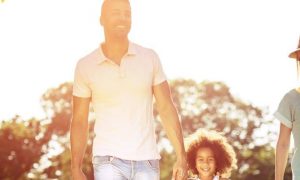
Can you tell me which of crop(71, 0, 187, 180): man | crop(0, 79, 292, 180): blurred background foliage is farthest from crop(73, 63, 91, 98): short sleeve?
crop(0, 79, 292, 180): blurred background foliage

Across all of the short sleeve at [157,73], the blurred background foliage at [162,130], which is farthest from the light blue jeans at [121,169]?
the blurred background foliage at [162,130]

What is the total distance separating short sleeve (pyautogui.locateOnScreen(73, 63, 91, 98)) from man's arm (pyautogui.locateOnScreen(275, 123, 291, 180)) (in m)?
2.14

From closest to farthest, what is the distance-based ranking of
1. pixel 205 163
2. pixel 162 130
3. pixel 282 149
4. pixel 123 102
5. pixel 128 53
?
pixel 123 102
pixel 128 53
pixel 282 149
pixel 205 163
pixel 162 130

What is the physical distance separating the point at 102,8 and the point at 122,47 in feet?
1.38

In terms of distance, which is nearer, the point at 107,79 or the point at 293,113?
the point at 107,79

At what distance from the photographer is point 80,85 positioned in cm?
790

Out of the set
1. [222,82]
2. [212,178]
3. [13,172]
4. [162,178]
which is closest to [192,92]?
[222,82]

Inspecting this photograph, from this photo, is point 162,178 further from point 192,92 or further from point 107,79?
point 107,79

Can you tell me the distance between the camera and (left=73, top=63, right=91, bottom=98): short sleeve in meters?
7.86

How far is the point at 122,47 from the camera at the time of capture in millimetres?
8023

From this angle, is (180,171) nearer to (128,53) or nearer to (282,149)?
(128,53)

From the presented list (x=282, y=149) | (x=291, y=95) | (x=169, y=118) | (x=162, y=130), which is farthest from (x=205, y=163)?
(x=162, y=130)

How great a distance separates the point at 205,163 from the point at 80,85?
4231 millimetres

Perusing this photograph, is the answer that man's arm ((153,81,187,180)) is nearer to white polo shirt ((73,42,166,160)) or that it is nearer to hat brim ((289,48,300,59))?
white polo shirt ((73,42,166,160))
